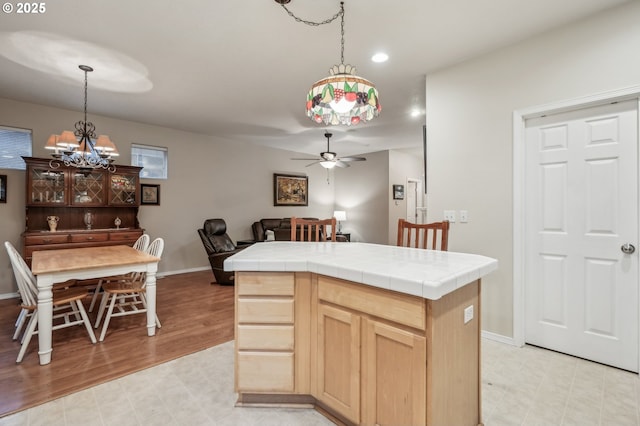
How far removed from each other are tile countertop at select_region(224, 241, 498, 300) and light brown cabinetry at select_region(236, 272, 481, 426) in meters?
0.07

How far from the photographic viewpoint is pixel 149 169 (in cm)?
546

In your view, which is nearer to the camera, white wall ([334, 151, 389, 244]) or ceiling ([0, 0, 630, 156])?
ceiling ([0, 0, 630, 156])

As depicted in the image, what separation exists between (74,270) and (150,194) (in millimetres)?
3088

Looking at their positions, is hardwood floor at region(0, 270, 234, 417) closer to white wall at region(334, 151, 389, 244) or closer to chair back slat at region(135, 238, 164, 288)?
chair back slat at region(135, 238, 164, 288)

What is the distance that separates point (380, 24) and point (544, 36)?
4.53 feet

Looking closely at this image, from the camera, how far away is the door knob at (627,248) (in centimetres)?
222

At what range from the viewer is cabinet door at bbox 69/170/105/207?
4371 mm

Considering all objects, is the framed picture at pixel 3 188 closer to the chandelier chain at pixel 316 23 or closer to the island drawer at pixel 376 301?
the chandelier chain at pixel 316 23

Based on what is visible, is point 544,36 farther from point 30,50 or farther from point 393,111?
point 30,50

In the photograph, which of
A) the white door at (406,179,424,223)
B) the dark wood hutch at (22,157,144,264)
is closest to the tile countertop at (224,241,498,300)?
the dark wood hutch at (22,157,144,264)

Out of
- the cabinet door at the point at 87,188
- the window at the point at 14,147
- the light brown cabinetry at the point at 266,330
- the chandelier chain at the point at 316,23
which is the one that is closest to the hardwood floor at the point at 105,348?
the light brown cabinetry at the point at 266,330

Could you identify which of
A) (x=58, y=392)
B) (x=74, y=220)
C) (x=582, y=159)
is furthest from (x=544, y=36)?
(x=74, y=220)

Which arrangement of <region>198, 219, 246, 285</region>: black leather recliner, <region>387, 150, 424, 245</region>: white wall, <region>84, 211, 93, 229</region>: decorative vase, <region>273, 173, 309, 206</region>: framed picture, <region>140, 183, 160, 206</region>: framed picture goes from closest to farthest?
<region>84, 211, 93, 229</region>: decorative vase → <region>198, 219, 246, 285</region>: black leather recliner → <region>140, 183, 160, 206</region>: framed picture → <region>273, 173, 309, 206</region>: framed picture → <region>387, 150, 424, 245</region>: white wall

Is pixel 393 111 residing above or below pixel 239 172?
above
